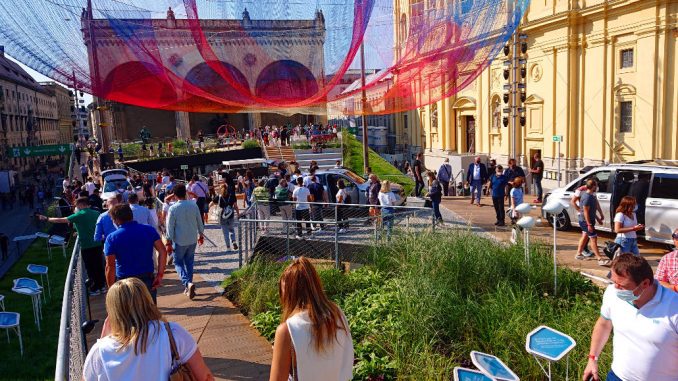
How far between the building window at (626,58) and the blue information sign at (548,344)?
22089mm

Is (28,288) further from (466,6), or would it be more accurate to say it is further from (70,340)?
(466,6)

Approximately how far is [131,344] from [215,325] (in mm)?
3848

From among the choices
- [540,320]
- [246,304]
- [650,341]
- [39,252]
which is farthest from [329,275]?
[39,252]

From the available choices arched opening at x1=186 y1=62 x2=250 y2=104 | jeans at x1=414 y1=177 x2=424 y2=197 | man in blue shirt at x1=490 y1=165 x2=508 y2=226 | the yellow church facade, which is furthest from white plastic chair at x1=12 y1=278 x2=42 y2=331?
the yellow church facade

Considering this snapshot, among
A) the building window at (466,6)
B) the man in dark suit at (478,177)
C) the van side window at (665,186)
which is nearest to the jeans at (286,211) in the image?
the building window at (466,6)

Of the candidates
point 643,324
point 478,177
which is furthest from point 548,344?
point 478,177

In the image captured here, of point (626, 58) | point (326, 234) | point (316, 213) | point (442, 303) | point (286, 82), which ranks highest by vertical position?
point (626, 58)

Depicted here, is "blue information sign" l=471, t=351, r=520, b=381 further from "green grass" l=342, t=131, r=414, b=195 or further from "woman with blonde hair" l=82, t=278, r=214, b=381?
"green grass" l=342, t=131, r=414, b=195

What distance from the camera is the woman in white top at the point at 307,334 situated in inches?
122

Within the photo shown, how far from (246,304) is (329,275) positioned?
1319 millimetres

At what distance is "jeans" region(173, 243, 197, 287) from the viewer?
7751mm

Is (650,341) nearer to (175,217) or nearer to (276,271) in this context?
(276,271)

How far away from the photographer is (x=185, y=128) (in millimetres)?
46938

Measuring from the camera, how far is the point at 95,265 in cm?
802
